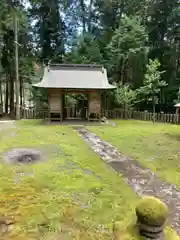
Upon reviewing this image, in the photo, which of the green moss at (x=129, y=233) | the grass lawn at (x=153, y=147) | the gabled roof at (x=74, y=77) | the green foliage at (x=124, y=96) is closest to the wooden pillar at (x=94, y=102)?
the gabled roof at (x=74, y=77)

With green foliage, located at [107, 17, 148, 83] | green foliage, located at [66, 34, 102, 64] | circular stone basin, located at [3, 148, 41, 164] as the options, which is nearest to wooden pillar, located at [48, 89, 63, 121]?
green foliage, located at [66, 34, 102, 64]

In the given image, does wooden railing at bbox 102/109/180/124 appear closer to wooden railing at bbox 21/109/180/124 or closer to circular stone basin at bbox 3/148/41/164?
wooden railing at bbox 21/109/180/124

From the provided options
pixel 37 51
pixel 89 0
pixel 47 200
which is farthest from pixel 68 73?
pixel 47 200

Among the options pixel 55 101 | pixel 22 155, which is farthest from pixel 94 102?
pixel 22 155

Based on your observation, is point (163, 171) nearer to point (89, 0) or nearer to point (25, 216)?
point (25, 216)

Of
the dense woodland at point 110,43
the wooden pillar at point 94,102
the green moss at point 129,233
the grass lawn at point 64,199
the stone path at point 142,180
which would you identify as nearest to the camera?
the green moss at point 129,233

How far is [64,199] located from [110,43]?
647 inches

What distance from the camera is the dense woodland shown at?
1884cm

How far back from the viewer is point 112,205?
468 centimetres

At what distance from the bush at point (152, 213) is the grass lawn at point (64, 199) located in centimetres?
35

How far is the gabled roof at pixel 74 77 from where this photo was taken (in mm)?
15030

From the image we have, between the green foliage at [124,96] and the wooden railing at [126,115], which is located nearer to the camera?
the wooden railing at [126,115]

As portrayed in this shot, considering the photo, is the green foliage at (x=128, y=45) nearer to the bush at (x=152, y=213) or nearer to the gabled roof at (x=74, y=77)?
the gabled roof at (x=74, y=77)

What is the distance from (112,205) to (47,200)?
1.22 meters
